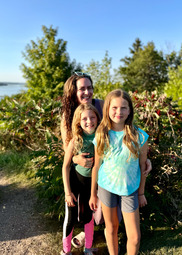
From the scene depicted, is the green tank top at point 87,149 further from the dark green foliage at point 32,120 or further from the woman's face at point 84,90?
the dark green foliage at point 32,120

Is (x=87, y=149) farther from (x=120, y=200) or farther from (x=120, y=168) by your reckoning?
(x=120, y=200)

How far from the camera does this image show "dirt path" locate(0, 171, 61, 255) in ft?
7.72

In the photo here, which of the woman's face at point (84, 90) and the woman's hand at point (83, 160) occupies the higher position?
the woman's face at point (84, 90)

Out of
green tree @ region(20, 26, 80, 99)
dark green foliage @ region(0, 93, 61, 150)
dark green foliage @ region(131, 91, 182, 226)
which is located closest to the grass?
dark green foliage @ region(131, 91, 182, 226)

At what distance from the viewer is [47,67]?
12.4 meters

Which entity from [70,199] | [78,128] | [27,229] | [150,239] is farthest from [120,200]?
[27,229]

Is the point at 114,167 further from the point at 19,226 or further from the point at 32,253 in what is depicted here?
the point at 19,226

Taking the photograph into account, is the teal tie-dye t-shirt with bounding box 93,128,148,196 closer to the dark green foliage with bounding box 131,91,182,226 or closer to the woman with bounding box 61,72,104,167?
the woman with bounding box 61,72,104,167

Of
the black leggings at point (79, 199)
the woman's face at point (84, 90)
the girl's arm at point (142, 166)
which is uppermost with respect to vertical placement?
the woman's face at point (84, 90)

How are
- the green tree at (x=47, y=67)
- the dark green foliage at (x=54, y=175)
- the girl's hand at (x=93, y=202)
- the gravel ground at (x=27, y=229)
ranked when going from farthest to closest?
the green tree at (x=47, y=67), the dark green foliage at (x=54, y=175), the gravel ground at (x=27, y=229), the girl's hand at (x=93, y=202)

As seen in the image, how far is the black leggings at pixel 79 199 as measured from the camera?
1.96 meters

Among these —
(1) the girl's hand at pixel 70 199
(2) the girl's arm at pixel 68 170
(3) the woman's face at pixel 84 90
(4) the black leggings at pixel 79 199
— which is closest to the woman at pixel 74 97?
(3) the woman's face at pixel 84 90

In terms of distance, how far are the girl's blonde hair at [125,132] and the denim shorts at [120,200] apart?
0.33 metres

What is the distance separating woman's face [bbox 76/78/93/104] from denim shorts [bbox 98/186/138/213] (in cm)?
85
